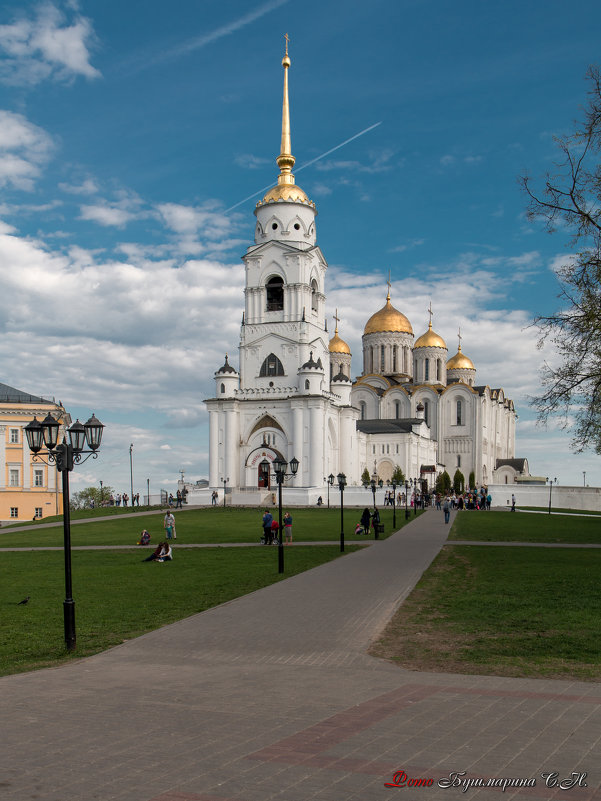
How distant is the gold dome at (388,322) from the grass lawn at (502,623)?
7794 centimetres

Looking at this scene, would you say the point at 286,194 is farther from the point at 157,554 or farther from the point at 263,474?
the point at 157,554

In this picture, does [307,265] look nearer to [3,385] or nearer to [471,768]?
[3,385]

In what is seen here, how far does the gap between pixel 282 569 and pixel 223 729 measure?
12160mm

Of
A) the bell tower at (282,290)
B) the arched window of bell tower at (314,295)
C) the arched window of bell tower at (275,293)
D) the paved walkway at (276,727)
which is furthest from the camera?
the arched window of bell tower at (314,295)

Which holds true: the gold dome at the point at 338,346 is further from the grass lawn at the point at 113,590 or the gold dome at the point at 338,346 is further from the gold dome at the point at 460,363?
the grass lawn at the point at 113,590

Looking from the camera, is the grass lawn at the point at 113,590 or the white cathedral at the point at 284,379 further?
the white cathedral at the point at 284,379

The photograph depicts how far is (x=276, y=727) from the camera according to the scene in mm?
6684

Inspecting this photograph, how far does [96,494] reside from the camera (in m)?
107

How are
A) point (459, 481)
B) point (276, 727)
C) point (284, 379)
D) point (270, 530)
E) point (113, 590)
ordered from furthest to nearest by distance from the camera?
point (459, 481), point (284, 379), point (270, 530), point (113, 590), point (276, 727)

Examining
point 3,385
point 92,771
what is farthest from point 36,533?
point 92,771

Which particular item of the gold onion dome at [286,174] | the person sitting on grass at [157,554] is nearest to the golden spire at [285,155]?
the gold onion dome at [286,174]

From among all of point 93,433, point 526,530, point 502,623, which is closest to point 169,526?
point 526,530

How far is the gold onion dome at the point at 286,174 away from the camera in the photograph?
66688 mm

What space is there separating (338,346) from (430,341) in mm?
11954
